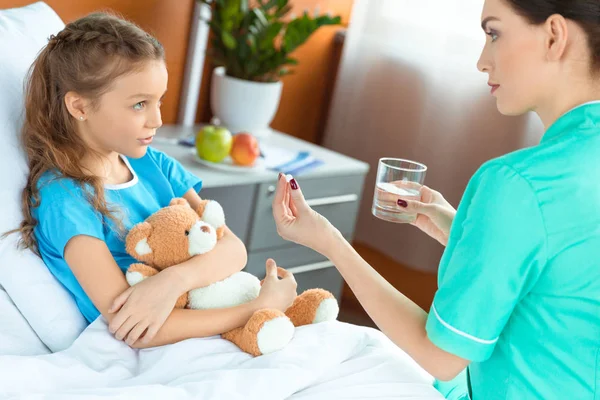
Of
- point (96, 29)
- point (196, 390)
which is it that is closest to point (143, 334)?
point (196, 390)

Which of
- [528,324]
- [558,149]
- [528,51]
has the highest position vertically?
[528,51]

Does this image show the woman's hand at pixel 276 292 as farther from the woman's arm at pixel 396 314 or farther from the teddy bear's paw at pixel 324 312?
the woman's arm at pixel 396 314

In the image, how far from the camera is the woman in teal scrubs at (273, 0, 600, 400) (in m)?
1.06

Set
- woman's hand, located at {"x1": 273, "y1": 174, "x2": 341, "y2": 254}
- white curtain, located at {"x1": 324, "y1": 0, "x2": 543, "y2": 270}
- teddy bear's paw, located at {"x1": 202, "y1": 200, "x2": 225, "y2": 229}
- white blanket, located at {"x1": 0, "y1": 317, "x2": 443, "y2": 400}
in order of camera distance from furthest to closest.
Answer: white curtain, located at {"x1": 324, "y1": 0, "x2": 543, "y2": 270}, teddy bear's paw, located at {"x1": 202, "y1": 200, "x2": 225, "y2": 229}, woman's hand, located at {"x1": 273, "y1": 174, "x2": 341, "y2": 254}, white blanket, located at {"x1": 0, "y1": 317, "x2": 443, "y2": 400}

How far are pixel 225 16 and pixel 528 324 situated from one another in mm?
1755

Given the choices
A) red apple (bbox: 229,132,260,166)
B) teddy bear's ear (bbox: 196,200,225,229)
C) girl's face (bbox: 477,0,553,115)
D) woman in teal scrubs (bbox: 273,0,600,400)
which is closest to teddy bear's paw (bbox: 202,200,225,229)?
teddy bear's ear (bbox: 196,200,225,229)

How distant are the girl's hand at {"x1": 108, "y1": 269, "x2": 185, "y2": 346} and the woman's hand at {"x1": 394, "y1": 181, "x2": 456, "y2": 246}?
44 centimetres

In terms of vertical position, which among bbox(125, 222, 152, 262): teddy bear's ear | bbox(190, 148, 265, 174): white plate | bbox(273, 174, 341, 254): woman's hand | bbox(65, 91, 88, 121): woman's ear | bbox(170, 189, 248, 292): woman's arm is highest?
bbox(65, 91, 88, 121): woman's ear

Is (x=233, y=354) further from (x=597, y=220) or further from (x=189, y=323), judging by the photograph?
(x=597, y=220)

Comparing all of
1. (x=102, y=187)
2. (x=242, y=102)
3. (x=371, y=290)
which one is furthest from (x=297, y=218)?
(x=242, y=102)

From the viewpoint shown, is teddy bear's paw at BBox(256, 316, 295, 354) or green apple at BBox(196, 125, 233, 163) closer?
teddy bear's paw at BBox(256, 316, 295, 354)

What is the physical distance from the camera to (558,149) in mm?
1089

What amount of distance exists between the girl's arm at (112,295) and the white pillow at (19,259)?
0.27ft

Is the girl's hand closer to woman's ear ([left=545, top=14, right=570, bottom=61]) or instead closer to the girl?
the girl
